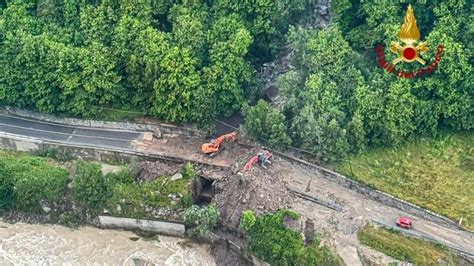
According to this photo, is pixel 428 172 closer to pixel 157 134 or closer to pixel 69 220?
pixel 157 134

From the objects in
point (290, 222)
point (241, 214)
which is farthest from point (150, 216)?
point (290, 222)

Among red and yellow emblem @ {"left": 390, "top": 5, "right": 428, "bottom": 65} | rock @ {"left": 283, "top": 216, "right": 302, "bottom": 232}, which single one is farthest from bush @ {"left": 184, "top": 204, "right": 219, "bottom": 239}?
red and yellow emblem @ {"left": 390, "top": 5, "right": 428, "bottom": 65}

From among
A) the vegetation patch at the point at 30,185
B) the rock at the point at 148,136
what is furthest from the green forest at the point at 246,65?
the vegetation patch at the point at 30,185

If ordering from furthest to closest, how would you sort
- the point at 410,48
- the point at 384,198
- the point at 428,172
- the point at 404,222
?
the point at 410,48
the point at 428,172
the point at 384,198
the point at 404,222

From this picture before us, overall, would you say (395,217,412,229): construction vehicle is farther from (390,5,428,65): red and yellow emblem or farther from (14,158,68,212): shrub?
(14,158,68,212): shrub

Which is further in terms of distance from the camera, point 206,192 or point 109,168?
point 109,168

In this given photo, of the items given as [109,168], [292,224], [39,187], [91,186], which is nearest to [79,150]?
[109,168]

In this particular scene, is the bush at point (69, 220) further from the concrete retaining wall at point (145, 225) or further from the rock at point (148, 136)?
the rock at point (148, 136)

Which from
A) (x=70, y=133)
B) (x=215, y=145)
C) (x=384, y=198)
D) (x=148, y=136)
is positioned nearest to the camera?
(x=384, y=198)
